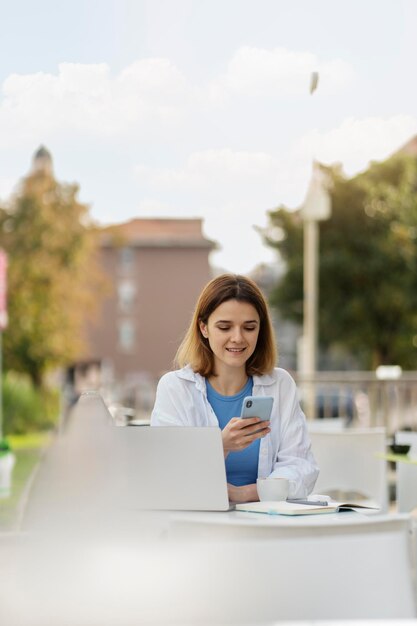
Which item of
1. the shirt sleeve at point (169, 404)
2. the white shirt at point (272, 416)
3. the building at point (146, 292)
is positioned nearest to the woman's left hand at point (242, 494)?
the white shirt at point (272, 416)

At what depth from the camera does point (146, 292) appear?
175 feet

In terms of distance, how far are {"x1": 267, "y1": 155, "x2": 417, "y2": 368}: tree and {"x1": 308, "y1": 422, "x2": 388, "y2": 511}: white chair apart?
20.4 meters

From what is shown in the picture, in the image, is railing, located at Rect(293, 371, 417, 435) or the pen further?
railing, located at Rect(293, 371, 417, 435)

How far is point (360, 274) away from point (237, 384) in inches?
908

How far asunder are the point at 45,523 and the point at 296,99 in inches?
203

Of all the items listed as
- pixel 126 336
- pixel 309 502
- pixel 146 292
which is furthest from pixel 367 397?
pixel 126 336

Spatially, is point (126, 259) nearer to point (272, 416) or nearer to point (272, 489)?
point (272, 416)

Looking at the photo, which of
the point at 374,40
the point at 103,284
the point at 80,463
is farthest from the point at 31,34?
the point at 103,284

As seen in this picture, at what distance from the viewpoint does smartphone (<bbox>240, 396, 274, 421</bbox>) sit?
2.62 m

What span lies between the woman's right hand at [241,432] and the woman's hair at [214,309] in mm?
436

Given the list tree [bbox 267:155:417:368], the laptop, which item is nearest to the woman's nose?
the laptop

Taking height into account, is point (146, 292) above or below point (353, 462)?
above

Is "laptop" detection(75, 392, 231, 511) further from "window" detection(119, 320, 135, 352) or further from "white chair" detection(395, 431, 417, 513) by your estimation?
"window" detection(119, 320, 135, 352)

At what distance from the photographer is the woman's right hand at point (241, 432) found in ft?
8.66
